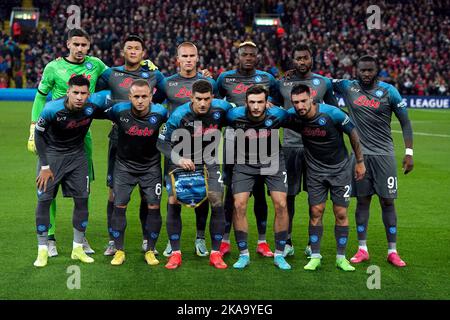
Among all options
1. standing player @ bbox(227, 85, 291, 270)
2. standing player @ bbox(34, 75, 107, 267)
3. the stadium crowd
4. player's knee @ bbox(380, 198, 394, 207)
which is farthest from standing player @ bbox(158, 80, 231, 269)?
the stadium crowd

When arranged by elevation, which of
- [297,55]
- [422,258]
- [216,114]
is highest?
[297,55]

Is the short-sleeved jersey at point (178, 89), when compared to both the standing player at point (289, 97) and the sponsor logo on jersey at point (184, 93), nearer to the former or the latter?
the sponsor logo on jersey at point (184, 93)

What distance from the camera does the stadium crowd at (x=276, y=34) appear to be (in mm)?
35812

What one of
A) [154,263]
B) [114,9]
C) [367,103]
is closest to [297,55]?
[367,103]

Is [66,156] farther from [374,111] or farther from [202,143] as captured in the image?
[374,111]

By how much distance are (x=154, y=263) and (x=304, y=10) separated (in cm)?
3478

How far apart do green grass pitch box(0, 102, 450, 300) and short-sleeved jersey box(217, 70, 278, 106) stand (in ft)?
5.98

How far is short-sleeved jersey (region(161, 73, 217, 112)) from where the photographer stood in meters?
9.09

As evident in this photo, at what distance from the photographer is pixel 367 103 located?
8797mm

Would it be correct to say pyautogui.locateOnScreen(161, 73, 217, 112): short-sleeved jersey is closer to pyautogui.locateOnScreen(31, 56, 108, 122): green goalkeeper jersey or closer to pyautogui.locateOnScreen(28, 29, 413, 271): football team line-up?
pyautogui.locateOnScreen(28, 29, 413, 271): football team line-up

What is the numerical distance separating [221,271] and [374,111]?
8.10 feet

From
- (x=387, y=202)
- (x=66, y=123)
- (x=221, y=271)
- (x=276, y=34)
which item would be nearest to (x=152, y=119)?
(x=66, y=123)

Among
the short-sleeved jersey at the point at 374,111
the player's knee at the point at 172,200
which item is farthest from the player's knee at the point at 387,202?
the player's knee at the point at 172,200
